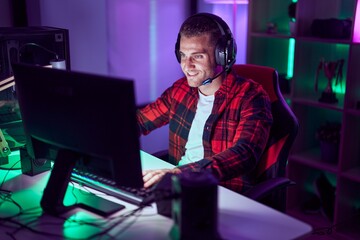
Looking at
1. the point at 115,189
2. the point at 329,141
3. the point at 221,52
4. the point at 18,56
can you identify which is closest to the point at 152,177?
the point at 115,189

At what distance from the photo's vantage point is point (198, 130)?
200 centimetres

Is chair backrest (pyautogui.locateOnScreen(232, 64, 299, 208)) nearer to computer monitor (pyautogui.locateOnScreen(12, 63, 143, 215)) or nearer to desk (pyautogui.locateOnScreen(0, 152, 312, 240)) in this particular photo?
desk (pyautogui.locateOnScreen(0, 152, 312, 240))

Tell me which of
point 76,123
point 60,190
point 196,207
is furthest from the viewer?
point 60,190

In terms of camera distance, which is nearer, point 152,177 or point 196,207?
point 196,207

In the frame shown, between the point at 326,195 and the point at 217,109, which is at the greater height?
the point at 217,109

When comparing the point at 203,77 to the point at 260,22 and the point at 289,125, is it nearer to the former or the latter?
the point at 289,125

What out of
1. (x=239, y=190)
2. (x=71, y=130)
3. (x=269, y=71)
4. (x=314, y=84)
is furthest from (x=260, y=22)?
(x=71, y=130)

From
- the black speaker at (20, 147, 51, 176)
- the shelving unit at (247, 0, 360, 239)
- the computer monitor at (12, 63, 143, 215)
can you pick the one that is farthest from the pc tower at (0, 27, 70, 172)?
the shelving unit at (247, 0, 360, 239)

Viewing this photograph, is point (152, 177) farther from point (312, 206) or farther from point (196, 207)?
point (312, 206)

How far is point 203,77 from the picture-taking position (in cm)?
193

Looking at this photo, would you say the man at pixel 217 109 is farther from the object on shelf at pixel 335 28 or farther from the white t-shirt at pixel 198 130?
the object on shelf at pixel 335 28

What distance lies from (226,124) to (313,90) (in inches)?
54.4

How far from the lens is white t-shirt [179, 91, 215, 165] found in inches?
78.2

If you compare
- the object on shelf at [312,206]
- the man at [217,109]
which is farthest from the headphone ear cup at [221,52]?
the object on shelf at [312,206]
